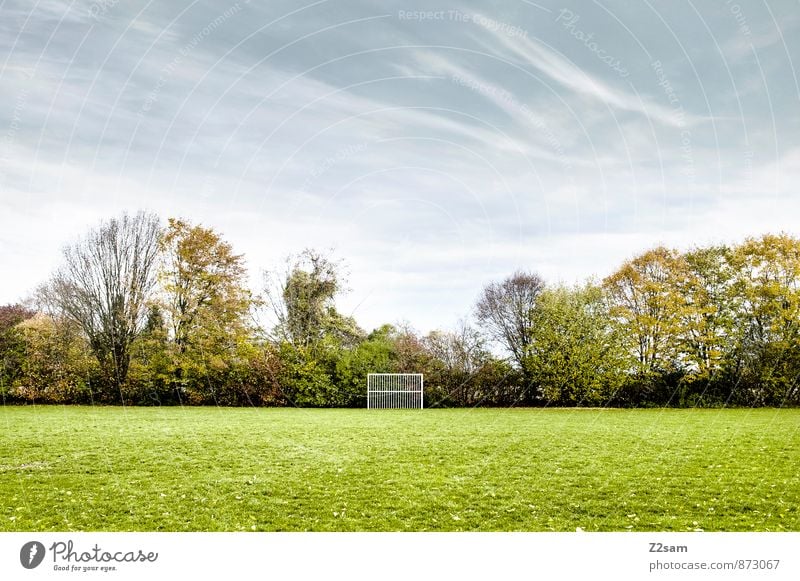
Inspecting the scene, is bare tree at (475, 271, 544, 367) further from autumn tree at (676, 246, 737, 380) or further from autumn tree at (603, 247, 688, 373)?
autumn tree at (676, 246, 737, 380)

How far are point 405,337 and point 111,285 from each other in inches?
547

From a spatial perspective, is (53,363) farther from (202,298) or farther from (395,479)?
(395,479)

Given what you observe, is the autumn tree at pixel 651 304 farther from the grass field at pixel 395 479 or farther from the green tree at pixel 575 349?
the grass field at pixel 395 479

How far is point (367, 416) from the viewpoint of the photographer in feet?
74.0

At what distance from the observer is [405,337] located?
96.4ft

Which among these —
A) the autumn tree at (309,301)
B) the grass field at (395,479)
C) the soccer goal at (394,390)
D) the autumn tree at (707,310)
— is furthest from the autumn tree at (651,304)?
the autumn tree at (309,301)

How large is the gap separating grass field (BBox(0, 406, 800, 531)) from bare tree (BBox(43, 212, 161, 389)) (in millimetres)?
10356

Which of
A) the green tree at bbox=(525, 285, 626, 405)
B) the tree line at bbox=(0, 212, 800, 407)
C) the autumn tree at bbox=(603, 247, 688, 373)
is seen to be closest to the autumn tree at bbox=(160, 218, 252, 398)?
the tree line at bbox=(0, 212, 800, 407)

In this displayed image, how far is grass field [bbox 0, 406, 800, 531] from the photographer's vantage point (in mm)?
7103

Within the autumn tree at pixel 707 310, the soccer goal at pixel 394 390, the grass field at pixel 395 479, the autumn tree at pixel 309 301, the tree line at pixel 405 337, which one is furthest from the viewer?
the autumn tree at pixel 309 301

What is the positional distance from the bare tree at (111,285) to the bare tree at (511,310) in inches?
624

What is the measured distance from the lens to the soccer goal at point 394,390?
28.3 meters
